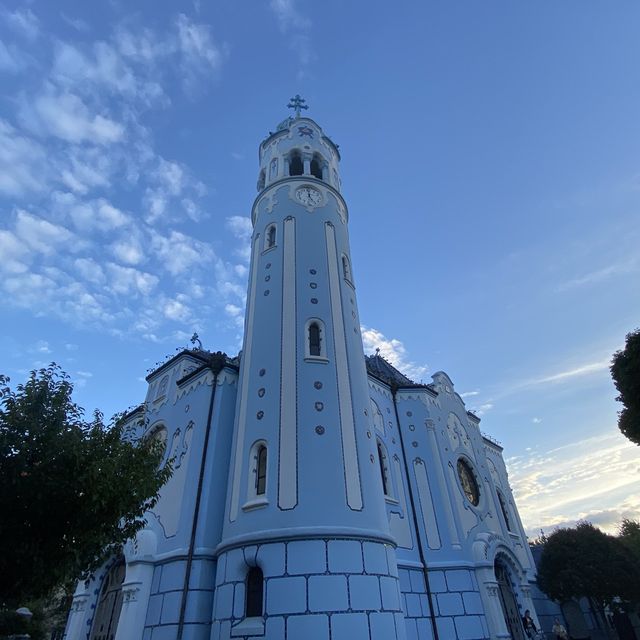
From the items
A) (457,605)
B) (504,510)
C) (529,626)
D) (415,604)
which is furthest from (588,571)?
(415,604)

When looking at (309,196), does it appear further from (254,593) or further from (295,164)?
(254,593)

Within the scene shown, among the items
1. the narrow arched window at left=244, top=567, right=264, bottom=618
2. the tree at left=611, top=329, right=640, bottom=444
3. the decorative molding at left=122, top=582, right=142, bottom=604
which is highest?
the tree at left=611, top=329, right=640, bottom=444

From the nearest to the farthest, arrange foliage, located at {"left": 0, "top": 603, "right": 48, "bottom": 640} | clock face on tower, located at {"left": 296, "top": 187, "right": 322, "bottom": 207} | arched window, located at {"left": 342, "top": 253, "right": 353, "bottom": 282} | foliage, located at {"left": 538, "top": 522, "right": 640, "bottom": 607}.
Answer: arched window, located at {"left": 342, "top": 253, "right": 353, "bottom": 282} < clock face on tower, located at {"left": 296, "top": 187, "right": 322, "bottom": 207} < foliage, located at {"left": 538, "top": 522, "right": 640, "bottom": 607} < foliage, located at {"left": 0, "top": 603, "right": 48, "bottom": 640}

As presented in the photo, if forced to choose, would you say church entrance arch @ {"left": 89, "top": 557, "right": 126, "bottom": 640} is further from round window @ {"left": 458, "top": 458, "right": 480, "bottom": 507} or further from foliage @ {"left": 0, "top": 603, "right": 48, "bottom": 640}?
round window @ {"left": 458, "top": 458, "right": 480, "bottom": 507}

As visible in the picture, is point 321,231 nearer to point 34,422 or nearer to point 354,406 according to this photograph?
point 354,406

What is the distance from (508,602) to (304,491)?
1423 centimetres

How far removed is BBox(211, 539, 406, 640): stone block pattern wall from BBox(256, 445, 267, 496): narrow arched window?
73.9 inches

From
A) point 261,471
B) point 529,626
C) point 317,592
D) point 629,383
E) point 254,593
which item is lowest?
point 529,626

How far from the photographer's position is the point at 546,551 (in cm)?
2719

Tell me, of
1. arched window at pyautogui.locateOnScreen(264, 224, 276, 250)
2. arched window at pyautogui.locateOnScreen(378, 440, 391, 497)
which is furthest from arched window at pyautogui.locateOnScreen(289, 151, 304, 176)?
arched window at pyautogui.locateOnScreen(378, 440, 391, 497)

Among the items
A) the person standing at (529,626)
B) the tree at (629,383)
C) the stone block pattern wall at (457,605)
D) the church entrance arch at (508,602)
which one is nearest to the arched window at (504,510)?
the church entrance arch at (508,602)

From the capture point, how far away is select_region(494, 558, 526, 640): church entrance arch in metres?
20.8

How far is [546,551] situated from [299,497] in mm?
20588

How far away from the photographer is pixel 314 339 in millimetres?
18797
